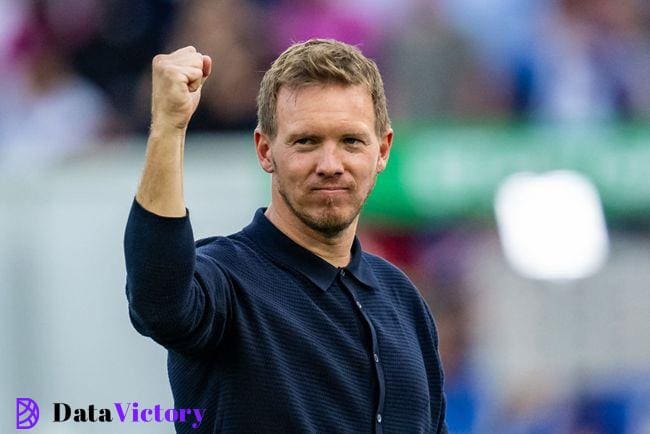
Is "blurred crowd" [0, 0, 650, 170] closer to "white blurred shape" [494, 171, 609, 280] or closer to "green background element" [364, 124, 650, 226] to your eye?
"green background element" [364, 124, 650, 226]

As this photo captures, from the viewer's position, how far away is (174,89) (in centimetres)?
300

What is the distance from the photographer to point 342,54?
354 cm

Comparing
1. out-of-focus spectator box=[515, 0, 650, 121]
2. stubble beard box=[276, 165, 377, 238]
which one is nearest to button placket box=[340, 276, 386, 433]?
stubble beard box=[276, 165, 377, 238]

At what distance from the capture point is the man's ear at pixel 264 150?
3.51 meters

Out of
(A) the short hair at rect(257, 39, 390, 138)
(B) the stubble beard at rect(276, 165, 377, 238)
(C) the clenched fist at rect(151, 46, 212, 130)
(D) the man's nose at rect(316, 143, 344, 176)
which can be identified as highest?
(A) the short hair at rect(257, 39, 390, 138)

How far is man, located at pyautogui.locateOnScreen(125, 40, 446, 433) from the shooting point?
299 cm

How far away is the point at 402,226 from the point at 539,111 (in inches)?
57.5

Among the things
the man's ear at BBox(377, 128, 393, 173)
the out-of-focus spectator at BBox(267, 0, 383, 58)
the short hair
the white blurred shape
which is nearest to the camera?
the short hair

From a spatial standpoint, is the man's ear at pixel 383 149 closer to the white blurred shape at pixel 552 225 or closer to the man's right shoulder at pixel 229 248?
the man's right shoulder at pixel 229 248

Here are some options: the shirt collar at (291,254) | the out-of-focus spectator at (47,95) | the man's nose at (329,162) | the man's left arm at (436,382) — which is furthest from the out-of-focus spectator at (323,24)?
the man's nose at (329,162)

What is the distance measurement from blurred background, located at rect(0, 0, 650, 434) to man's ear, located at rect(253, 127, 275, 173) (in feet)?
9.49

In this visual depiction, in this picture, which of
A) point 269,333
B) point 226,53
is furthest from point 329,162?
point 226,53

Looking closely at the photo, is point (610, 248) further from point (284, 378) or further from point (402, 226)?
point (284, 378)

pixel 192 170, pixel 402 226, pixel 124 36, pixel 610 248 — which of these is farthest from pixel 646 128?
pixel 124 36
